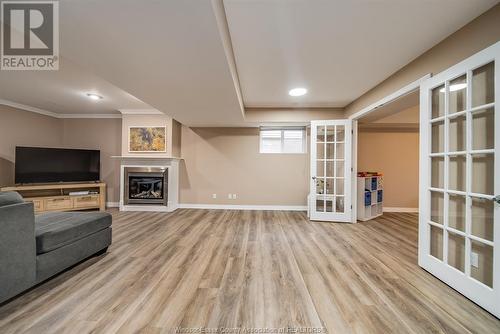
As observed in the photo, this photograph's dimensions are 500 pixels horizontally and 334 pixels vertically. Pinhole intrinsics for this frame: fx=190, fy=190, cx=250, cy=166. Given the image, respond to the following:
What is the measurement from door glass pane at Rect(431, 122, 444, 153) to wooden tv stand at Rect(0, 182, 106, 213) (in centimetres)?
623

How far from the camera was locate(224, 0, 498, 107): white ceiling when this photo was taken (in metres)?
1.55

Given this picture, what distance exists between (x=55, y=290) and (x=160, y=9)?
2466 mm

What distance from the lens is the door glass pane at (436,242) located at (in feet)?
6.39

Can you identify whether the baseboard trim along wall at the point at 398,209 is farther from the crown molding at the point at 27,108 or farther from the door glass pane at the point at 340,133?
the crown molding at the point at 27,108

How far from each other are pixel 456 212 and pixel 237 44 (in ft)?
8.91

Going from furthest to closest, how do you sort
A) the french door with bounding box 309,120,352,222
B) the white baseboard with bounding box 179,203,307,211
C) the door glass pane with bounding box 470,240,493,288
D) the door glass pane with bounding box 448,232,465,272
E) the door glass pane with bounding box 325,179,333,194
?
the white baseboard with bounding box 179,203,307,211
the door glass pane with bounding box 325,179,333,194
the french door with bounding box 309,120,352,222
the door glass pane with bounding box 448,232,465,272
the door glass pane with bounding box 470,240,493,288

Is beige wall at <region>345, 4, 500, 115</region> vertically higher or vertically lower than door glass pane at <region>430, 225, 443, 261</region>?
higher

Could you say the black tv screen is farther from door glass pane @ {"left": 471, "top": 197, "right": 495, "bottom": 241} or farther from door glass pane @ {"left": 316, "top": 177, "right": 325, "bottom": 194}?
door glass pane @ {"left": 471, "top": 197, "right": 495, "bottom": 241}

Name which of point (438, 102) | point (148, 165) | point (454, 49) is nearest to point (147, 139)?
point (148, 165)

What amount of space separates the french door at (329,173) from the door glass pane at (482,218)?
2.24 metres

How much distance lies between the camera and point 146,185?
15.6ft

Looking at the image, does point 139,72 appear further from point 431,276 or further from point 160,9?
→ point 431,276

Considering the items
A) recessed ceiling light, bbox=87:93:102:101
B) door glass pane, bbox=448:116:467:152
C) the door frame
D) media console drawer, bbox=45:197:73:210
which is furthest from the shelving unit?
media console drawer, bbox=45:197:73:210

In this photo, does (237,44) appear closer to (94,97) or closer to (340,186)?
(340,186)
